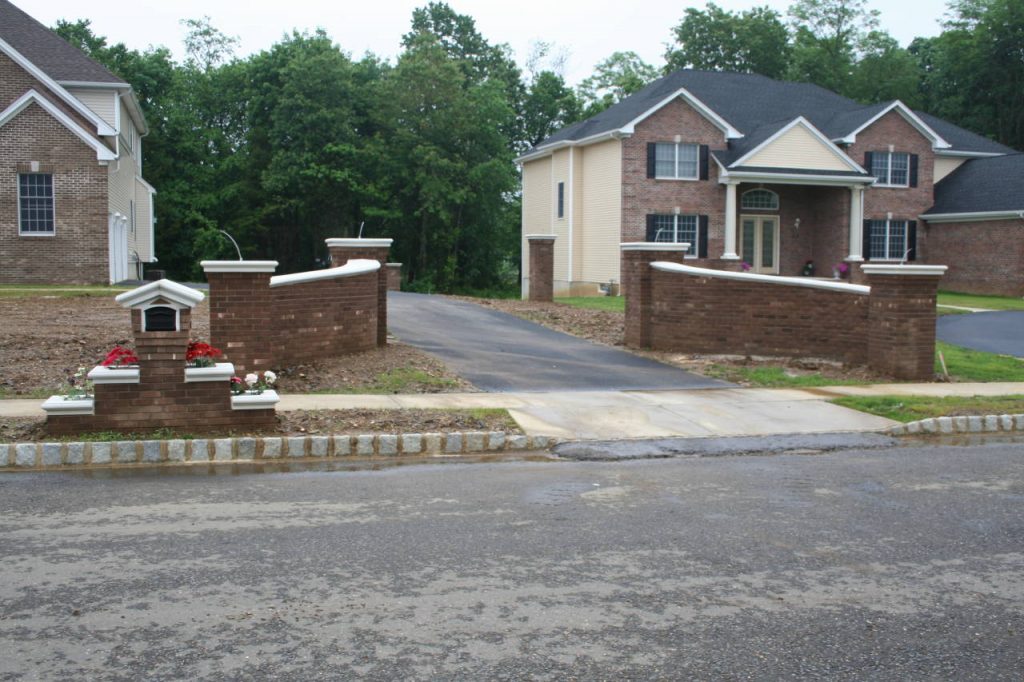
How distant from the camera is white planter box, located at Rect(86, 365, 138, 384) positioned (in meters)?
10.2

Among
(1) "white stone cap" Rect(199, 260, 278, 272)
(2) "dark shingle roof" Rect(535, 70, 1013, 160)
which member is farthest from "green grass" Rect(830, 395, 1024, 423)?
(2) "dark shingle roof" Rect(535, 70, 1013, 160)

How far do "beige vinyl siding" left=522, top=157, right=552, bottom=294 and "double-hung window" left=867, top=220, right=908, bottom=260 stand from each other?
1332 centimetres

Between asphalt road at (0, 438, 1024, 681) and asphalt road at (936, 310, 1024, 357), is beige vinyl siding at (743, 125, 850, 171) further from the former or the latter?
asphalt road at (0, 438, 1024, 681)

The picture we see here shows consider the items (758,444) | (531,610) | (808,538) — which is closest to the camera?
(531,610)

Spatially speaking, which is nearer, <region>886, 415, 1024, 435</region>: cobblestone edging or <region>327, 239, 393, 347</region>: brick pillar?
<region>886, 415, 1024, 435</region>: cobblestone edging

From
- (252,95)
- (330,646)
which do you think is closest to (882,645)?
(330,646)

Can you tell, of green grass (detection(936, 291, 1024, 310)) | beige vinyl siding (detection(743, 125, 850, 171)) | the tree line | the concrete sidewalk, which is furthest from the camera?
the tree line

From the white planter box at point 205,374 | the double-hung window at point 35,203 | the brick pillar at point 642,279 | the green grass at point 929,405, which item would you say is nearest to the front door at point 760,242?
the brick pillar at point 642,279

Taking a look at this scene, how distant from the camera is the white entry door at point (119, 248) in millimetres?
31234

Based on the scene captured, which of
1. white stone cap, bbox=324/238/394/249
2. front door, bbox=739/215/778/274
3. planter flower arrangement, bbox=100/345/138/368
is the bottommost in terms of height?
planter flower arrangement, bbox=100/345/138/368

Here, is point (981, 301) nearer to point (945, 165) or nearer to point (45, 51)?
point (945, 165)

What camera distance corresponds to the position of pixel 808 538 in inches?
275

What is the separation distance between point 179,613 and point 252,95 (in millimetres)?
51557

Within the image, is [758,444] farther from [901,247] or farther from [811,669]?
[901,247]
